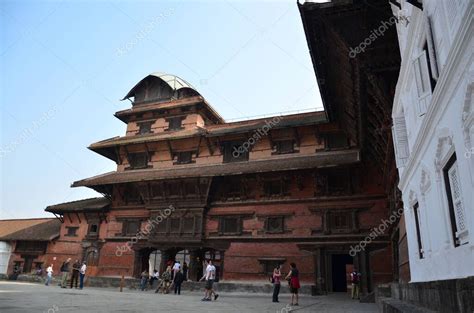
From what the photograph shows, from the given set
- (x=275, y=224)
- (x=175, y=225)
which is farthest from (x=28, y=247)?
(x=275, y=224)

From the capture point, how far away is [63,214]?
26688 millimetres

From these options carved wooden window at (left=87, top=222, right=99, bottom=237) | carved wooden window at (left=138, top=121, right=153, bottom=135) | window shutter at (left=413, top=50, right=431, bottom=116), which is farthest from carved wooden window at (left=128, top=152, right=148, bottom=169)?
window shutter at (left=413, top=50, right=431, bottom=116)

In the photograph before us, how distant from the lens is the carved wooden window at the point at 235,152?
2266cm

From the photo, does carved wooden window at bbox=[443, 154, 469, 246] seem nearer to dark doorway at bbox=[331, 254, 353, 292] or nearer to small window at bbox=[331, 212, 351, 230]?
small window at bbox=[331, 212, 351, 230]

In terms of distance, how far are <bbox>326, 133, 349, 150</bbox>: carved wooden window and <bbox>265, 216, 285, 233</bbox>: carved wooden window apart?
5057 millimetres

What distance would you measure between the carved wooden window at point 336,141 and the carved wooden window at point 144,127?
45.7 feet

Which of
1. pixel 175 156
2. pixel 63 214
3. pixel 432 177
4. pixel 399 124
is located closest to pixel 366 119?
pixel 399 124

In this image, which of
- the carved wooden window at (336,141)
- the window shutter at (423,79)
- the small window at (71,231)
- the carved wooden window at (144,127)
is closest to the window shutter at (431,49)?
the window shutter at (423,79)

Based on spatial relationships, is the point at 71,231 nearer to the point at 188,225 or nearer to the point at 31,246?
the point at 31,246

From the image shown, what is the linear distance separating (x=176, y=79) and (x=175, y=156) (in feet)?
26.0

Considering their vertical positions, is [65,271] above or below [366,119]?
below

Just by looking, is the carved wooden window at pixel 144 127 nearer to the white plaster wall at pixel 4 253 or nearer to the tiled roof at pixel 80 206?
the tiled roof at pixel 80 206

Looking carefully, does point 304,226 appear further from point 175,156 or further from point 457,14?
point 457,14

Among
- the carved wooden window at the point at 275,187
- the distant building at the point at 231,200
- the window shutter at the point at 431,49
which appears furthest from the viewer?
the carved wooden window at the point at 275,187
